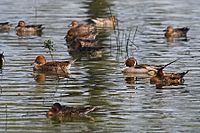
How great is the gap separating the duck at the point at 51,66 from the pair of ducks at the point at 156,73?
107cm

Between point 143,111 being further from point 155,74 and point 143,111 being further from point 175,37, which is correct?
point 175,37

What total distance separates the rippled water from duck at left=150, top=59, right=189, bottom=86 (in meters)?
0.17

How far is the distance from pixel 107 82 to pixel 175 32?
23.7ft

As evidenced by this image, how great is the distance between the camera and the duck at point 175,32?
2280 cm

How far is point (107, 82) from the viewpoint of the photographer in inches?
637

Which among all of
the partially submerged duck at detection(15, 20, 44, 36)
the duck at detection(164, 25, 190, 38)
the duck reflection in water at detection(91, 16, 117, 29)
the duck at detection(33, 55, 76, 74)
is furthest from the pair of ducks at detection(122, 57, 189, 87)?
the duck reflection in water at detection(91, 16, 117, 29)

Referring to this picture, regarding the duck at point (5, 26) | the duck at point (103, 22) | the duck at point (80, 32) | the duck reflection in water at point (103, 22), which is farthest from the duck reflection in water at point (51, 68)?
the duck at point (103, 22)

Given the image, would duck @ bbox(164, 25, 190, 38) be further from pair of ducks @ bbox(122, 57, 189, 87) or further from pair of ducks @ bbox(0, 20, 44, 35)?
pair of ducks @ bbox(122, 57, 189, 87)

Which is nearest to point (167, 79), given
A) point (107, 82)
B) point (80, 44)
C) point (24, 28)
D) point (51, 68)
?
point (107, 82)

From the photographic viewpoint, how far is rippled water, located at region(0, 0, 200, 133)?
12.7 m

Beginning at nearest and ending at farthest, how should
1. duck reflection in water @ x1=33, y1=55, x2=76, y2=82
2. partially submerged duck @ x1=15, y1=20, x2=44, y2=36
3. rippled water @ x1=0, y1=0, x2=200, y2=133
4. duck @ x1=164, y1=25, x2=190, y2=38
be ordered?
rippled water @ x1=0, y1=0, x2=200, y2=133, duck reflection in water @ x1=33, y1=55, x2=76, y2=82, duck @ x1=164, y1=25, x2=190, y2=38, partially submerged duck @ x1=15, y1=20, x2=44, y2=36

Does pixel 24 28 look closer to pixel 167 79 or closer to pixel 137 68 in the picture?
pixel 137 68

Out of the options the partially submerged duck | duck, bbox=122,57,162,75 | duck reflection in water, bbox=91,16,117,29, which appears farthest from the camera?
duck reflection in water, bbox=91,16,117,29

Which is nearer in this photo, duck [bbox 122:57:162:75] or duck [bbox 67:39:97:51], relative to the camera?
duck [bbox 122:57:162:75]
